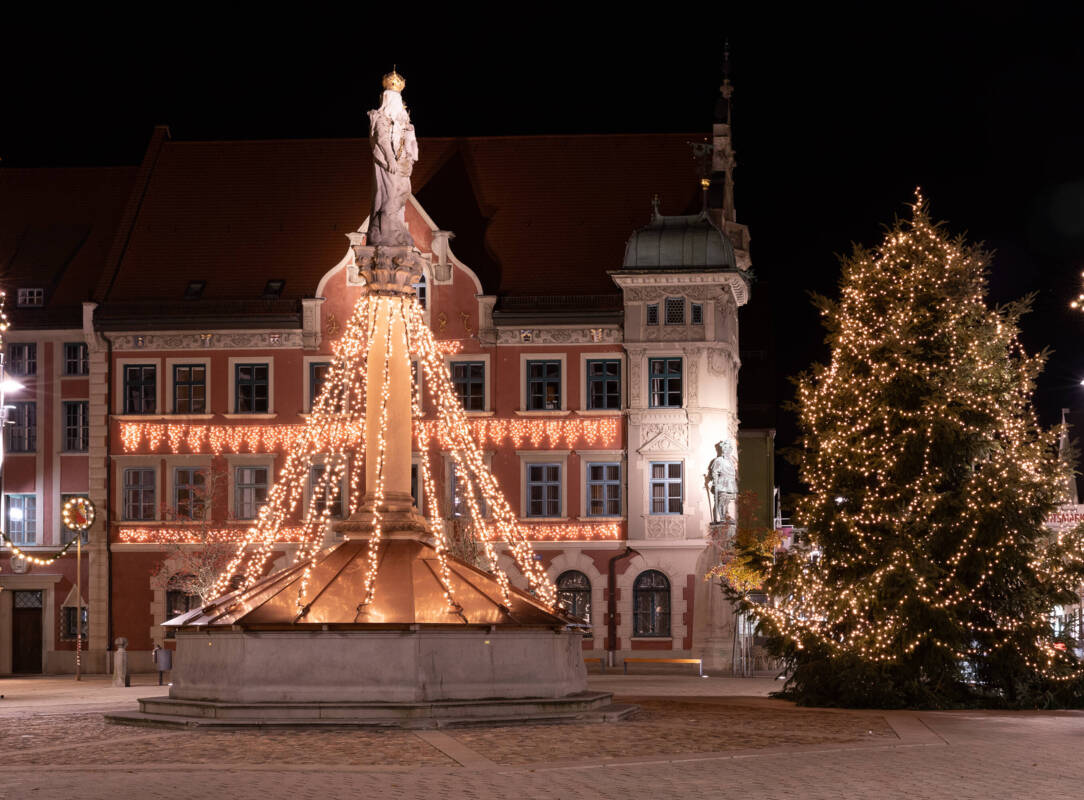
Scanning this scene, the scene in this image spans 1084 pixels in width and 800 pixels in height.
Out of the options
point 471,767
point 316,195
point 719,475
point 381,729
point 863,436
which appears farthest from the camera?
point 316,195

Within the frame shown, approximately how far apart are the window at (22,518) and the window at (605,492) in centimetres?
1664

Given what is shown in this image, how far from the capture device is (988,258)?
31.9 metres

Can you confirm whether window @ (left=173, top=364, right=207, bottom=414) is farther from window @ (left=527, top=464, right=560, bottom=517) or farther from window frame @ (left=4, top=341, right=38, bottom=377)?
window @ (left=527, top=464, right=560, bottom=517)

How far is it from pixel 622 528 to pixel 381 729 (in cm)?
3037

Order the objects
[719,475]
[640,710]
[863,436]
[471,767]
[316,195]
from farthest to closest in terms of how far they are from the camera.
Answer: [316,195], [719,475], [863,436], [640,710], [471,767]

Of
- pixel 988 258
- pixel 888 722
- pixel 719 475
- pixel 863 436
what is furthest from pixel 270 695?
pixel 719 475

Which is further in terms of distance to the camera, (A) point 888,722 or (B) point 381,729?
(A) point 888,722

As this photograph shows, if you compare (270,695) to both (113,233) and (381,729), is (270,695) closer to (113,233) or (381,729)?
(381,729)

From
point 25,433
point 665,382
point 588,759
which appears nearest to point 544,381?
point 665,382

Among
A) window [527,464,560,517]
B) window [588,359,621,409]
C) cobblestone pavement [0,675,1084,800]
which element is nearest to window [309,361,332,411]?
window [527,464,560,517]

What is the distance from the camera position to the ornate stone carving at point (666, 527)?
54125 mm

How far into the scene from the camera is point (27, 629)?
56094 mm

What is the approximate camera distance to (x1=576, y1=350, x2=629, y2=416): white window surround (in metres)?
55.0

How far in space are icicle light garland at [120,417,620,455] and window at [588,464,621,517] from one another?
2.87 feet
